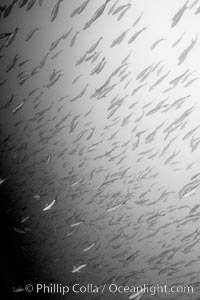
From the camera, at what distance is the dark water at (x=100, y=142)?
4.33 metres

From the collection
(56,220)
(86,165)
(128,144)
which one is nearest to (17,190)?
(56,220)

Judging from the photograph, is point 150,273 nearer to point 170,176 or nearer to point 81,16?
point 170,176

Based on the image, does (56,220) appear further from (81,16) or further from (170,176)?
(81,16)

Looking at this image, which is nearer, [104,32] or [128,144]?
[104,32]

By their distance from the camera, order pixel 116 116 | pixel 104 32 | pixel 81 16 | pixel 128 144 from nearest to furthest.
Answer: pixel 81 16
pixel 104 32
pixel 116 116
pixel 128 144

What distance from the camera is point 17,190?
846 cm

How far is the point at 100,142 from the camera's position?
17.5 ft

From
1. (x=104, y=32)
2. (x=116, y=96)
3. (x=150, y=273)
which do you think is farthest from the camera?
(x=150, y=273)

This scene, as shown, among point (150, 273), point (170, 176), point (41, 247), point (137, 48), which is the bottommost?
point (150, 273)

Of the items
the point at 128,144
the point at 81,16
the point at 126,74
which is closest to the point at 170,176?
the point at 128,144

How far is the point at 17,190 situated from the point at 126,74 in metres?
5.45

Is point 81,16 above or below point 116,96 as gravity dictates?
above

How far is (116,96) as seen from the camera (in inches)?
218

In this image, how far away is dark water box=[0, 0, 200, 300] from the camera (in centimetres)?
433
